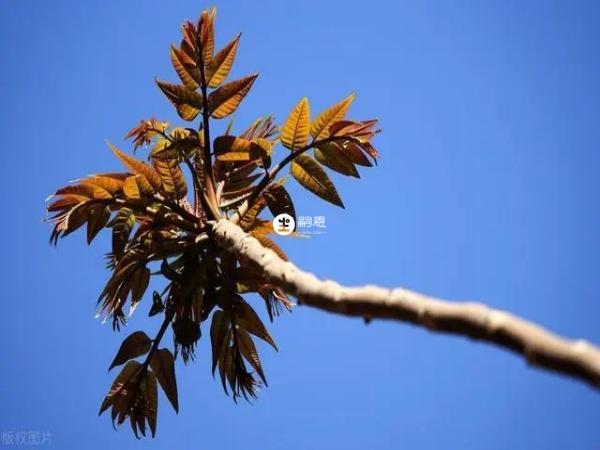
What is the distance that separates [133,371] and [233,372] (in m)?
1.05

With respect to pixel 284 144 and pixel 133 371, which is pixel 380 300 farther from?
pixel 133 371

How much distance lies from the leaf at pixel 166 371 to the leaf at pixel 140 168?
180 centimetres

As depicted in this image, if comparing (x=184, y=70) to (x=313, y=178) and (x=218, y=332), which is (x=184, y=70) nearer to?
(x=313, y=178)

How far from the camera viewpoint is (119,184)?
5.39 metres

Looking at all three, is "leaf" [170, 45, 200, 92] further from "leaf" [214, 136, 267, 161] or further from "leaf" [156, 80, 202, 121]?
"leaf" [214, 136, 267, 161]

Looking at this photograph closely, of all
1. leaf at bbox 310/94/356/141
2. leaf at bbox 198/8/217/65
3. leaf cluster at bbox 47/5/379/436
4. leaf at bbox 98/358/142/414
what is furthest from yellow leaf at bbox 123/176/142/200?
leaf at bbox 98/358/142/414

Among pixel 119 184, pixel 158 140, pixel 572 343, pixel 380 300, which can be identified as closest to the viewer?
pixel 572 343

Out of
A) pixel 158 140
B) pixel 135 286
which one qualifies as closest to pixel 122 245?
pixel 135 286

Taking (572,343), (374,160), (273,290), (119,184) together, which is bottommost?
(572,343)

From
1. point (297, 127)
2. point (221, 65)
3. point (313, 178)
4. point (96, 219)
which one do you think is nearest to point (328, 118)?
point (297, 127)

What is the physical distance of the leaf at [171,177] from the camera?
18.6 ft

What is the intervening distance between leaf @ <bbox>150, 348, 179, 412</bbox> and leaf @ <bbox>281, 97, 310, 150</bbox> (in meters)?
2.56

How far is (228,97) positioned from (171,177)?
38.1 inches

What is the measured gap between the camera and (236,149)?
5699 mm
